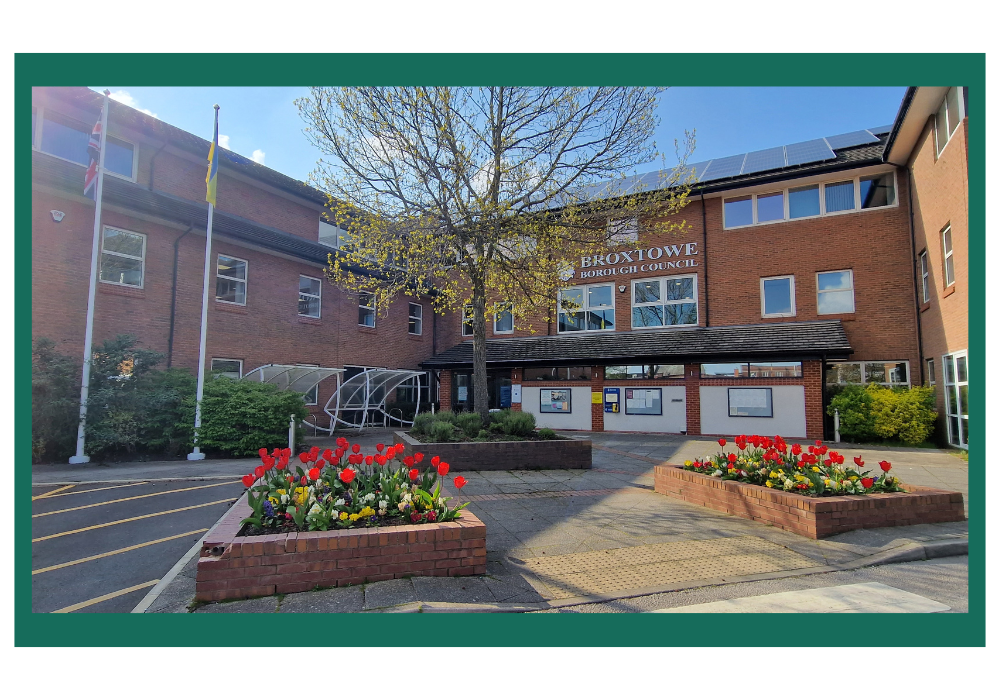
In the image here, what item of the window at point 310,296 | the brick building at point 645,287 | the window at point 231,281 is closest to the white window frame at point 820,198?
the brick building at point 645,287

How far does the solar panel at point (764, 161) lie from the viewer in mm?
17281

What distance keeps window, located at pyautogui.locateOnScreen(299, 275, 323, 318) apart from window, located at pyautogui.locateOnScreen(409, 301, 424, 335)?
508 cm

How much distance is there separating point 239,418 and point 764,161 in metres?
18.0

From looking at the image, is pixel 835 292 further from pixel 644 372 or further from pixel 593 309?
pixel 593 309

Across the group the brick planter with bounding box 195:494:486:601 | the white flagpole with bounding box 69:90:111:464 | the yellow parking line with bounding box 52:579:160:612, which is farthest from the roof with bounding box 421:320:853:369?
the yellow parking line with bounding box 52:579:160:612

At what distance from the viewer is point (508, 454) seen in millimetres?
9484

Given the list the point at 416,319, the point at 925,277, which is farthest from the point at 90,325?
the point at 925,277

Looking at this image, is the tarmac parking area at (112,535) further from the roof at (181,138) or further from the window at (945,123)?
the window at (945,123)

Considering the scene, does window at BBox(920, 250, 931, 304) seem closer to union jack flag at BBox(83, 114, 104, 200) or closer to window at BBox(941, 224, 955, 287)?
window at BBox(941, 224, 955, 287)

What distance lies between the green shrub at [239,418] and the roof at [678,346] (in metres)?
9.61

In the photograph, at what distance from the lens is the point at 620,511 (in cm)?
648

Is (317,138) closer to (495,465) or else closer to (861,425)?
(495,465)

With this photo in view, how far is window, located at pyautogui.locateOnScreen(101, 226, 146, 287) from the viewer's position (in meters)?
11.9

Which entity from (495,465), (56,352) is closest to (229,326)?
(56,352)
